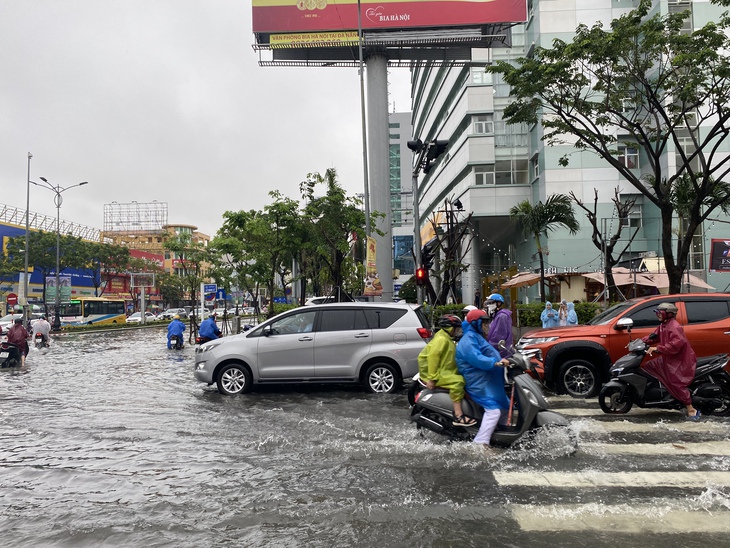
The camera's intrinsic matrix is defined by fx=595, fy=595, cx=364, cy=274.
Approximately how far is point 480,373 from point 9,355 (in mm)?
16183

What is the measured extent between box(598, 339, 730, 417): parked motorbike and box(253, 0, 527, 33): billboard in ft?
83.3

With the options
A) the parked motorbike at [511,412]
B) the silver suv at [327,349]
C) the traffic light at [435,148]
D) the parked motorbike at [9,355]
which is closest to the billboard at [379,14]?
the traffic light at [435,148]

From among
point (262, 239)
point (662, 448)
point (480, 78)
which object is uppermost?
point (480, 78)

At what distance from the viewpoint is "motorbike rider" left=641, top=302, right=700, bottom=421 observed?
7797mm

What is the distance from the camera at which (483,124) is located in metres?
39.1

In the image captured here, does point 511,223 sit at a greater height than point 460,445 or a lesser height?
greater

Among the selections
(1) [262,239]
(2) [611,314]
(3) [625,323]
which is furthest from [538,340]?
(1) [262,239]

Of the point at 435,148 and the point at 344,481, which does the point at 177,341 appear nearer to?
the point at 435,148

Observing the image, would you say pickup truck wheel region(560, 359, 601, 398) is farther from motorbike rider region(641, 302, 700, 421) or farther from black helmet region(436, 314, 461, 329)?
black helmet region(436, 314, 461, 329)

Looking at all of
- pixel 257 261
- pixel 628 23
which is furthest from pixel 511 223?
pixel 628 23

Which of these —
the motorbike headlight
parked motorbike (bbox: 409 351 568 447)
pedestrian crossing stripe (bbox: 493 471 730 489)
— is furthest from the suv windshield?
pedestrian crossing stripe (bbox: 493 471 730 489)

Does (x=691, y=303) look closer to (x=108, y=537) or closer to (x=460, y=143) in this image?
(x=108, y=537)

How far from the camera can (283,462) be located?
20.6 ft

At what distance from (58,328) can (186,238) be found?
16.4 m
